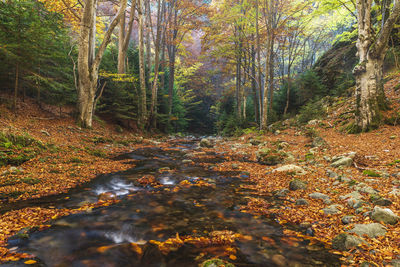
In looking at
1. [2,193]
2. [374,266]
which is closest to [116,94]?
[2,193]

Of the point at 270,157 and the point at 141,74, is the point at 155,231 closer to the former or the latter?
the point at 270,157

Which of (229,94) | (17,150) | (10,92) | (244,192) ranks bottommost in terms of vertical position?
(244,192)

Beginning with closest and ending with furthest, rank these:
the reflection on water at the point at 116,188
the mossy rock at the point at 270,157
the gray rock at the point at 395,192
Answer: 1. the gray rock at the point at 395,192
2. the reflection on water at the point at 116,188
3. the mossy rock at the point at 270,157

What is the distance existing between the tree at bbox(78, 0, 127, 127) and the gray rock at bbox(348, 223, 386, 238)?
10.6 m

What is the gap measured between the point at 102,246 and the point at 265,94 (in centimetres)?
1239

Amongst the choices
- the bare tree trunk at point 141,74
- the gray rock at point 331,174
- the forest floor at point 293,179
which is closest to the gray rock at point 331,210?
the forest floor at point 293,179

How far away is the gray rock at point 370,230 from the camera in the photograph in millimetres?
2264

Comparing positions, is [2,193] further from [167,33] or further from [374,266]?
[167,33]

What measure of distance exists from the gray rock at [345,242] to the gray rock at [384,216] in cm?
58

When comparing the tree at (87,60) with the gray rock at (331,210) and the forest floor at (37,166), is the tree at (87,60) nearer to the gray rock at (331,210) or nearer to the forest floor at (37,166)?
the forest floor at (37,166)

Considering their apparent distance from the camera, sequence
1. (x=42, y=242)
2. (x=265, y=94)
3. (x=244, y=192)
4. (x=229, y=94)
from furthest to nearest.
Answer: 1. (x=229, y=94)
2. (x=265, y=94)
3. (x=244, y=192)
4. (x=42, y=242)

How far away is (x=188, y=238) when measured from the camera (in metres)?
2.45

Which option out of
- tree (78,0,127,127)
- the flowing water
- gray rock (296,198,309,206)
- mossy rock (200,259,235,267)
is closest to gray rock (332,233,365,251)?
the flowing water

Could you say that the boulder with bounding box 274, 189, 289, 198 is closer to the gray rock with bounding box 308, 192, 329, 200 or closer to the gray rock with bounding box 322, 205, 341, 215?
the gray rock with bounding box 308, 192, 329, 200
